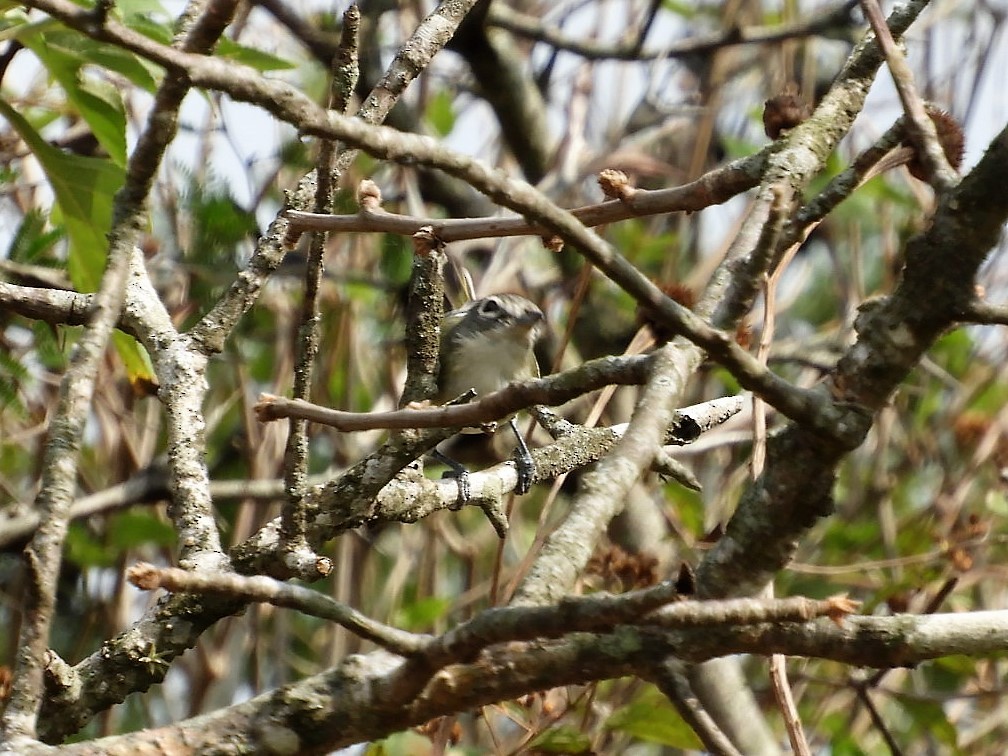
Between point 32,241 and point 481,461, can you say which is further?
point 481,461

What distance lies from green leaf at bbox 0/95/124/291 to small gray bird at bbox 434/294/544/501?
1.45 metres

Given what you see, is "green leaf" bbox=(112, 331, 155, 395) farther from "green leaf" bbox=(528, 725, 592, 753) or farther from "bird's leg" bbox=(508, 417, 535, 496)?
"green leaf" bbox=(528, 725, 592, 753)

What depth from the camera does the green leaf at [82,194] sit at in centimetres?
190

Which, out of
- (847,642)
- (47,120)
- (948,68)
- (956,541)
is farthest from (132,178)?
(948,68)

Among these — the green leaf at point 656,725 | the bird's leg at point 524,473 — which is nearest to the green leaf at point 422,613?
the green leaf at point 656,725

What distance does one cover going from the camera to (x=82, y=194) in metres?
1.93

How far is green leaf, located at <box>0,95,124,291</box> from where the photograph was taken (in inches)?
74.9

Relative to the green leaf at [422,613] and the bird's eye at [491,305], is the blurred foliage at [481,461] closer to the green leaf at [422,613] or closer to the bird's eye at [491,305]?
the green leaf at [422,613]

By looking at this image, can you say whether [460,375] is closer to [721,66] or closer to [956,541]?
[956,541]

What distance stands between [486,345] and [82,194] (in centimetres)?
158

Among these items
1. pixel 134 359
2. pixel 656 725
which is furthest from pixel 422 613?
pixel 134 359

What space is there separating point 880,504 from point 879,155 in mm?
3079

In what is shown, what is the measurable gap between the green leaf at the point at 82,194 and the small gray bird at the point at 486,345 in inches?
57.3

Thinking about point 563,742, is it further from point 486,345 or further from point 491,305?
point 491,305
